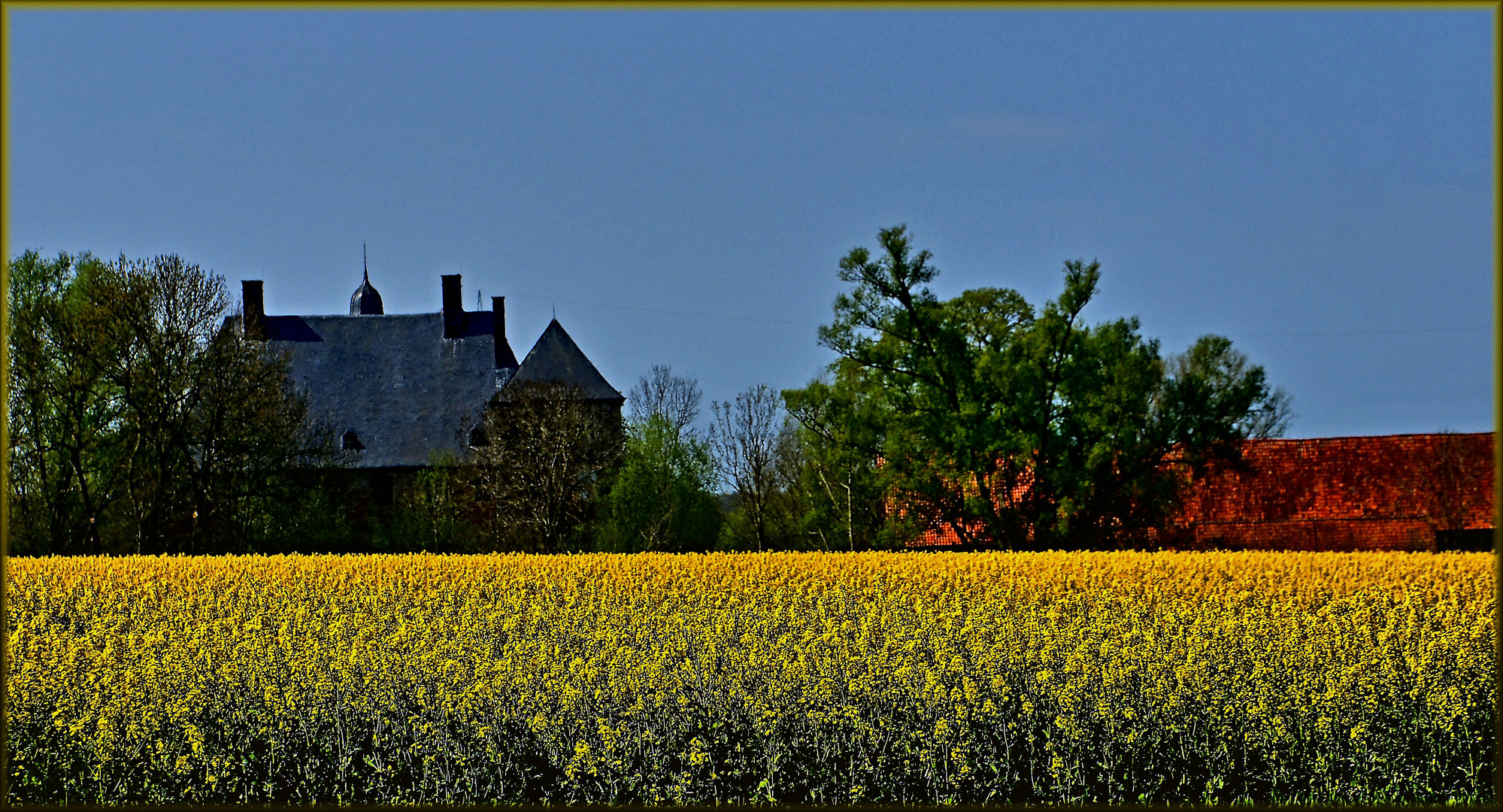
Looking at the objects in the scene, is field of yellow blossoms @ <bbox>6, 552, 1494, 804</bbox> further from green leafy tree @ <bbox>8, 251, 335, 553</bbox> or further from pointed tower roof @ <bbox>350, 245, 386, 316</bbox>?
pointed tower roof @ <bbox>350, 245, 386, 316</bbox>

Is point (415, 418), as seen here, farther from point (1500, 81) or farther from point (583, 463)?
point (1500, 81)

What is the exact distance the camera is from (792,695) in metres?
12.0

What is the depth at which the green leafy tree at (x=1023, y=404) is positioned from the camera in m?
39.4

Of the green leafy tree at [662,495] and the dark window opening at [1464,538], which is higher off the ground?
the green leafy tree at [662,495]

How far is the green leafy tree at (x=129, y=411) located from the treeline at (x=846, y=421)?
6cm

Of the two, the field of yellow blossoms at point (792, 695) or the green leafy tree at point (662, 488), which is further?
the green leafy tree at point (662, 488)

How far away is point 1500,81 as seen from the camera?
7.67 metres

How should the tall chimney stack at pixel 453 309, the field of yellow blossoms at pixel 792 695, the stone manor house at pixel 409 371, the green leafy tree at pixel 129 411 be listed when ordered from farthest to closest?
1. the tall chimney stack at pixel 453 309
2. the stone manor house at pixel 409 371
3. the green leafy tree at pixel 129 411
4. the field of yellow blossoms at pixel 792 695

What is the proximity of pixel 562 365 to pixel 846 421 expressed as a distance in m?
24.2

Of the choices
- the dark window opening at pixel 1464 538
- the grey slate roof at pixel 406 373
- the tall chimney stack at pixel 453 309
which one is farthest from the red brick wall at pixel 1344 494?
the tall chimney stack at pixel 453 309

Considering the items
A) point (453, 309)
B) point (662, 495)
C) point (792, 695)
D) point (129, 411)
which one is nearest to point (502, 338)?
point (453, 309)

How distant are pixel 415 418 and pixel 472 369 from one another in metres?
3.52

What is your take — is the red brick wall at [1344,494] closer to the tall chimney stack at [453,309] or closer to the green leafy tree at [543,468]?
the green leafy tree at [543,468]

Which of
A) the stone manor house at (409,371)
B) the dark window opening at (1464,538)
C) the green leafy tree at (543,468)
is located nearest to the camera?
the dark window opening at (1464,538)
